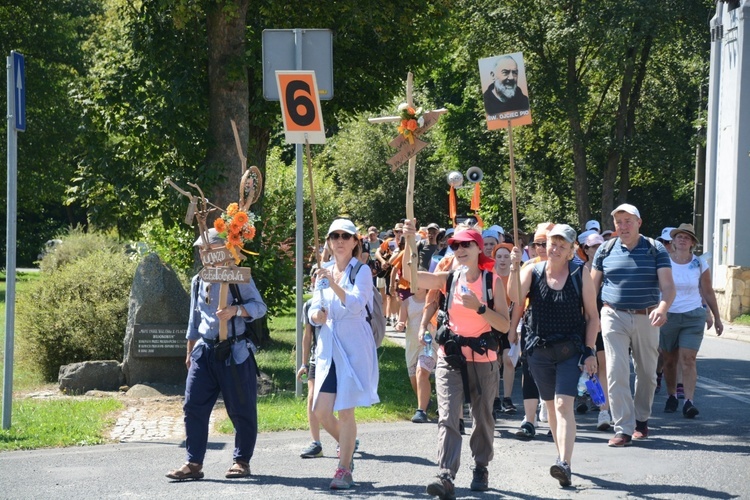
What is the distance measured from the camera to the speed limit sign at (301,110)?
33.9 ft

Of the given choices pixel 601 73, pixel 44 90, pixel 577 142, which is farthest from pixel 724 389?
pixel 44 90

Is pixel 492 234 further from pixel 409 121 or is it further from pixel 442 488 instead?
pixel 442 488

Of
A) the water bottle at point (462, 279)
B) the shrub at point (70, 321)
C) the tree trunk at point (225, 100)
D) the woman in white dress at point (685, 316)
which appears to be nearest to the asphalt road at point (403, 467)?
the woman in white dress at point (685, 316)

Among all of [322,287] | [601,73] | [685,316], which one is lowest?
[685,316]

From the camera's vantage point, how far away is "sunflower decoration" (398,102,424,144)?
7.77 meters

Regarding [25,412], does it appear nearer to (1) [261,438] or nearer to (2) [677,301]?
(1) [261,438]

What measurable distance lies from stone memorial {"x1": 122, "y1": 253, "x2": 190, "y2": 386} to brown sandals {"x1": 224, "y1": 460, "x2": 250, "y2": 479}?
14.2 feet

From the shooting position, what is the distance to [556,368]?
782 cm

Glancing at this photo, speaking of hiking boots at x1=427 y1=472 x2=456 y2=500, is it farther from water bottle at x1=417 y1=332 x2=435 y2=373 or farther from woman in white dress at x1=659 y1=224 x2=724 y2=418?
woman in white dress at x1=659 y1=224 x2=724 y2=418

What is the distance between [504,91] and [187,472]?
3.66 meters

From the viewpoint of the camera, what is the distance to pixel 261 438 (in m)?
9.37

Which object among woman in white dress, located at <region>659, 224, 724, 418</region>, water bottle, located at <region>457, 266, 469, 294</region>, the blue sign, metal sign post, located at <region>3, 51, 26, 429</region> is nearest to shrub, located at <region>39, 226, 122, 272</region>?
metal sign post, located at <region>3, 51, 26, 429</region>

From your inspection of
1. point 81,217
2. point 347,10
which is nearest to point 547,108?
point 347,10

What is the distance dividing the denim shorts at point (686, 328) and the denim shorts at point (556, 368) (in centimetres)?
347
